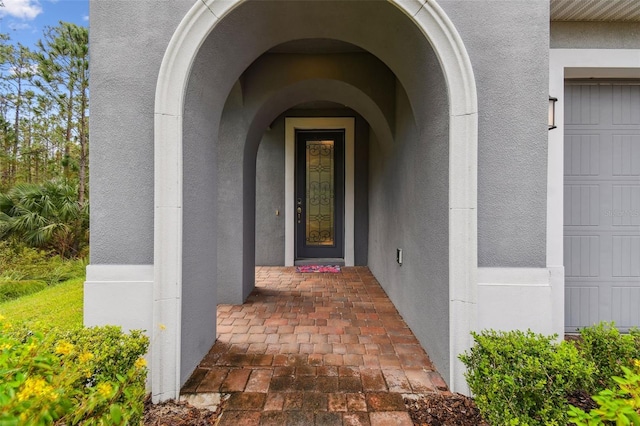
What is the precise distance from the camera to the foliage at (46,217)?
5258 mm

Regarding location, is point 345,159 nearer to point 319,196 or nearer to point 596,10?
point 319,196

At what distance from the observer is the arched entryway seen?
1.87 meters

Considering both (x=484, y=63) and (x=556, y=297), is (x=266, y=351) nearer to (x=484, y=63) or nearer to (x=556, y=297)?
(x=556, y=297)

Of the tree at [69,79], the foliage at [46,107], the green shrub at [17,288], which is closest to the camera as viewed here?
the green shrub at [17,288]

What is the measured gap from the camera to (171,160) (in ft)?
6.18

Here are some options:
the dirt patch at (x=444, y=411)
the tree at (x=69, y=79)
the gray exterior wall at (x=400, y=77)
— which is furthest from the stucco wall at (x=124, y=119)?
the tree at (x=69, y=79)

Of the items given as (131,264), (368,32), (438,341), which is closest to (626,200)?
(438,341)

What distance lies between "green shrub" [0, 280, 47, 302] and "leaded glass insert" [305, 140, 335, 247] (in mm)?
4288

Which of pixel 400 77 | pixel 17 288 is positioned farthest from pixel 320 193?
pixel 17 288

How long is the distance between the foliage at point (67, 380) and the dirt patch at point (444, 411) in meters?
1.44

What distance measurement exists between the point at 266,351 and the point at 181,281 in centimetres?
96

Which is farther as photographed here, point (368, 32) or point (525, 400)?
point (368, 32)

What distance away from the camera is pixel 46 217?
5.54 m

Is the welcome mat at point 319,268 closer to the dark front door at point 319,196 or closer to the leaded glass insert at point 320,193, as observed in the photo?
the dark front door at point 319,196
